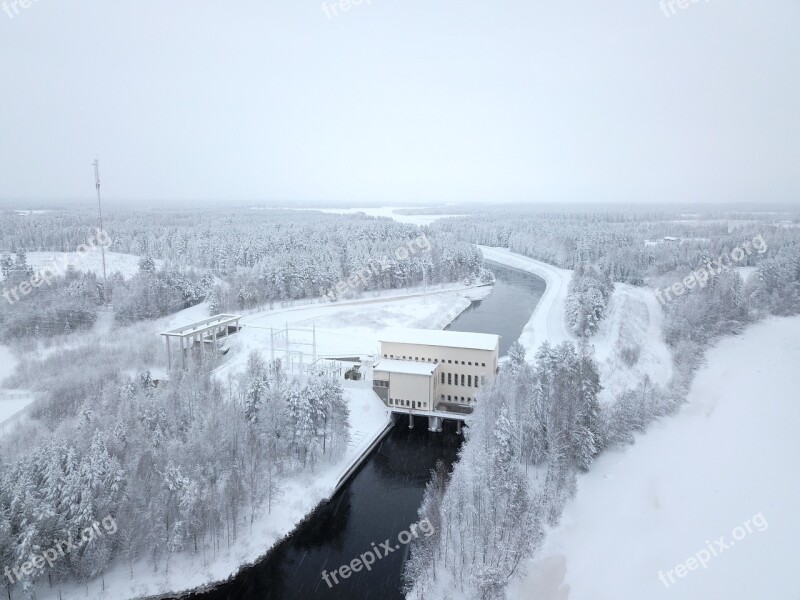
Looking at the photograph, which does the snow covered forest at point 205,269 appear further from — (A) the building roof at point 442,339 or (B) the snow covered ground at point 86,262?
(A) the building roof at point 442,339

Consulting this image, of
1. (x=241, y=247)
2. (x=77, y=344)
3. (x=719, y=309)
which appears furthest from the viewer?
(x=241, y=247)

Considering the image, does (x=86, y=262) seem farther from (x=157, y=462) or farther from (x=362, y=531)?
(x=362, y=531)

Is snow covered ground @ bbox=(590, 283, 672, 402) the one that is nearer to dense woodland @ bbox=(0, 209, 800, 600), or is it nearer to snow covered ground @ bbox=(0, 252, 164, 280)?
dense woodland @ bbox=(0, 209, 800, 600)

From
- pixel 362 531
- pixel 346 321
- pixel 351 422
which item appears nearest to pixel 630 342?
pixel 351 422

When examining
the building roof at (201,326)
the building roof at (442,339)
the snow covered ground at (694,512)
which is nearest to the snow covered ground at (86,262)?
the building roof at (201,326)

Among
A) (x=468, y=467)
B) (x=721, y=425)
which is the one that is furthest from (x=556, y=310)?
(x=468, y=467)

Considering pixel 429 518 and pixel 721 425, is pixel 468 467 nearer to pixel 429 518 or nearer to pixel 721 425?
pixel 429 518

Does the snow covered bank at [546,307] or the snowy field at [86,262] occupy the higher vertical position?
the snowy field at [86,262]
